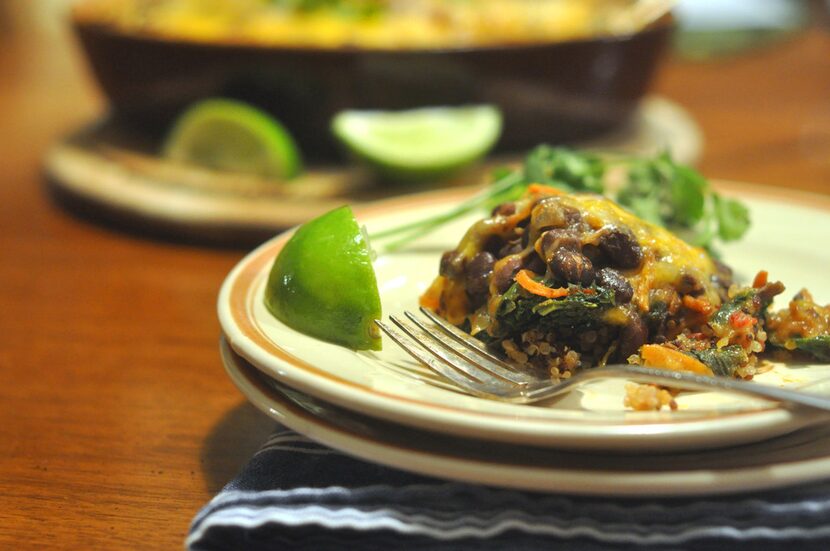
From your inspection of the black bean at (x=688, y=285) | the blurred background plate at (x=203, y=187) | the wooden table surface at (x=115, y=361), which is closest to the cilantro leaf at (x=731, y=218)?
the black bean at (x=688, y=285)

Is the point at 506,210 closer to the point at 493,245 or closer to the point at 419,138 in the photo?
the point at 493,245

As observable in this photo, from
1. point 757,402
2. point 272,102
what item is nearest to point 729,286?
point 757,402

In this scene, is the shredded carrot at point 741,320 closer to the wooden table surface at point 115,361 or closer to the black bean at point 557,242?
the black bean at point 557,242

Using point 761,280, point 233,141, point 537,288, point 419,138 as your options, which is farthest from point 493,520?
point 233,141

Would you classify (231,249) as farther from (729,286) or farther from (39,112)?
(39,112)

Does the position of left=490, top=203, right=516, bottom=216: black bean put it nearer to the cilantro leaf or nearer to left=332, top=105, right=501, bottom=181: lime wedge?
the cilantro leaf

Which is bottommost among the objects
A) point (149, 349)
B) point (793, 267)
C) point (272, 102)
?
point (149, 349)
